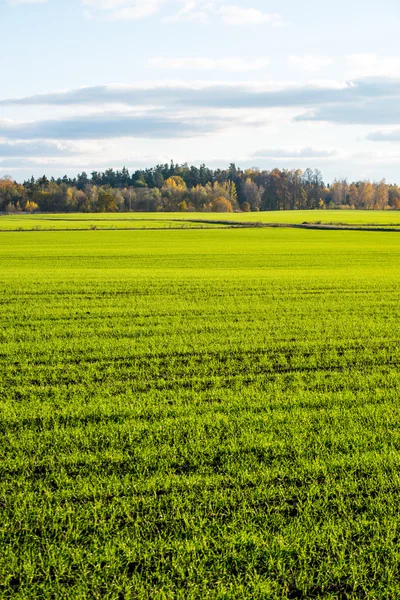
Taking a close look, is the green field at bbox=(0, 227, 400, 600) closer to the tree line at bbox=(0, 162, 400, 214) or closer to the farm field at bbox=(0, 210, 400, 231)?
the farm field at bbox=(0, 210, 400, 231)

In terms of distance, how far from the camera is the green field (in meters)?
5.03

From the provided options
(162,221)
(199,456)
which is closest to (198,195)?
(162,221)

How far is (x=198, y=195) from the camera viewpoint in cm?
15725

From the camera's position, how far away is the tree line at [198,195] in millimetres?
146625

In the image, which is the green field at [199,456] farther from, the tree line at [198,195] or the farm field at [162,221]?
the tree line at [198,195]

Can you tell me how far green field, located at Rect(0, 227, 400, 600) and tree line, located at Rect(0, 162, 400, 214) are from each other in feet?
427

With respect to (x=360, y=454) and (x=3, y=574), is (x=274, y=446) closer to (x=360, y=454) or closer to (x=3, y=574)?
(x=360, y=454)

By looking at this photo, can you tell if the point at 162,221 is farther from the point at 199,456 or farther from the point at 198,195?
the point at 199,456

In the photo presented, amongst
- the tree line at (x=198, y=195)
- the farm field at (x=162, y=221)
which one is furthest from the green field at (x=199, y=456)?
the tree line at (x=198, y=195)

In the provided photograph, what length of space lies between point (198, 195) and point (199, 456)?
502 ft

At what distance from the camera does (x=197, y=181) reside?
199375 mm

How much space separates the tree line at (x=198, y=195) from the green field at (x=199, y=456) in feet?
427

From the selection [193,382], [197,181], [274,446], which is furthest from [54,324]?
[197,181]

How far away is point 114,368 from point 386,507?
6241 mm
